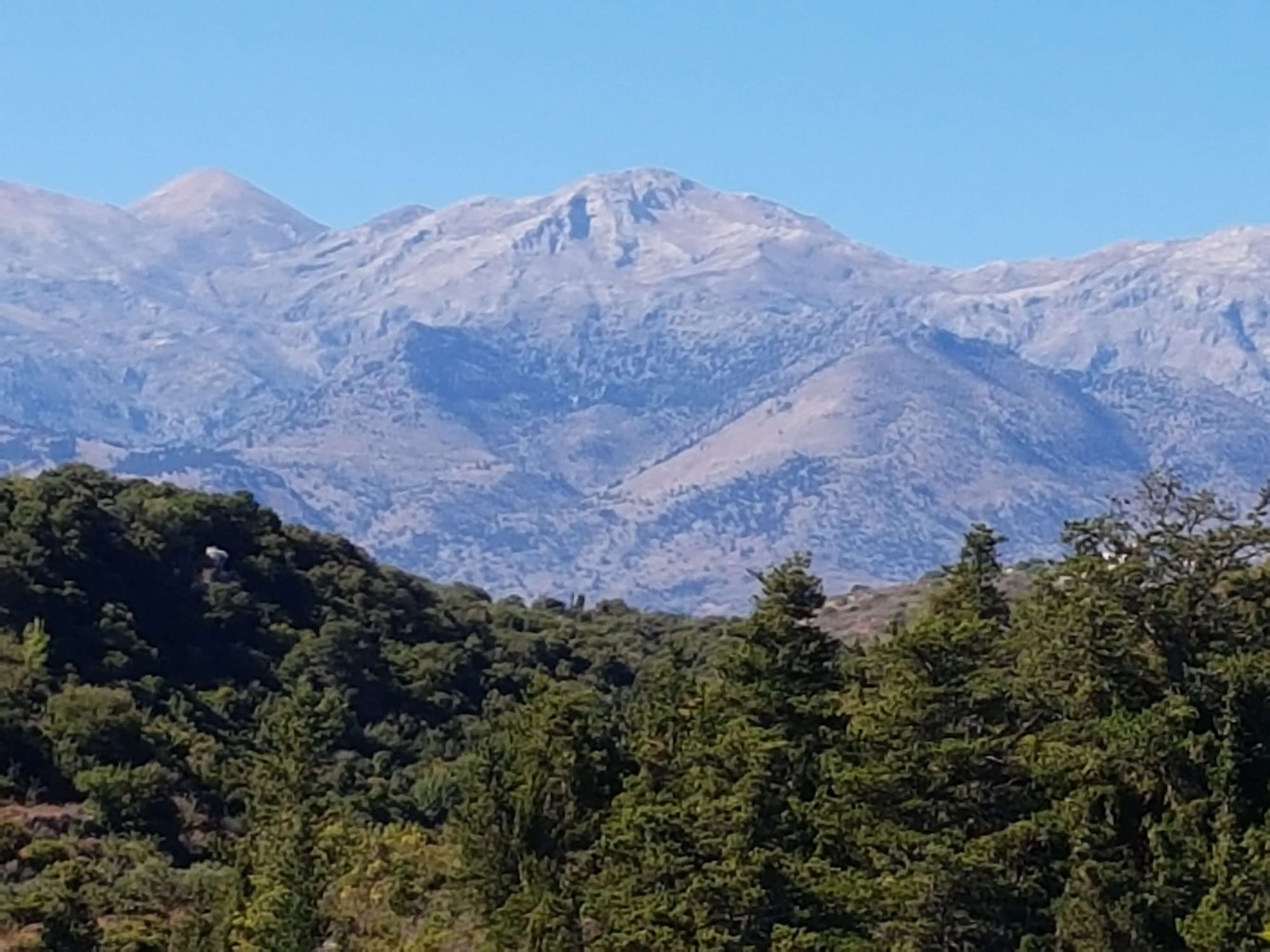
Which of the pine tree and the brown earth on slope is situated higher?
the brown earth on slope

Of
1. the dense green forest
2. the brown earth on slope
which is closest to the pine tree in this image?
the dense green forest

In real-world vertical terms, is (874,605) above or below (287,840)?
above

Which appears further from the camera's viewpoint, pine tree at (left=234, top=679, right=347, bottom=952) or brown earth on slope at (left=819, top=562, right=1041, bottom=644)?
brown earth on slope at (left=819, top=562, right=1041, bottom=644)

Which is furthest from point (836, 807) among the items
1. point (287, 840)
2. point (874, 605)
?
point (874, 605)

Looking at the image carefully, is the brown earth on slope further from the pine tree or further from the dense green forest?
the pine tree

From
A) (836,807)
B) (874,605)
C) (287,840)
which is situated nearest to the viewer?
(836,807)

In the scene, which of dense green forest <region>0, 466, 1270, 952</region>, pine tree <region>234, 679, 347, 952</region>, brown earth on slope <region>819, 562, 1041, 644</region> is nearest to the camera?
dense green forest <region>0, 466, 1270, 952</region>

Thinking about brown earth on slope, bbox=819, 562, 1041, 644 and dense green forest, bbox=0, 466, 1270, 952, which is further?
brown earth on slope, bbox=819, 562, 1041, 644

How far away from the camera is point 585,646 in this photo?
98.2m

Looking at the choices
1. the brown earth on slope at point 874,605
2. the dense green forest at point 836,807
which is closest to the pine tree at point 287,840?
the dense green forest at point 836,807

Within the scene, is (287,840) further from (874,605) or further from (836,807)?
(874,605)

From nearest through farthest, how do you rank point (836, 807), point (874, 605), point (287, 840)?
point (836, 807) → point (287, 840) → point (874, 605)

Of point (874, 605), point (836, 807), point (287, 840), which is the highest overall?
point (874, 605)

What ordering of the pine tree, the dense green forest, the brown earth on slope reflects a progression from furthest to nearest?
the brown earth on slope
the pine tree
the dense green forest
